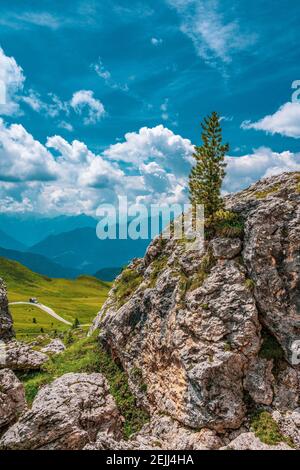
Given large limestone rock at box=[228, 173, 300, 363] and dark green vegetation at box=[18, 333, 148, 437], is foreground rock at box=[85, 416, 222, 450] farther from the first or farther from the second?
large limestone rock at box=[228, 173, 300, 363]

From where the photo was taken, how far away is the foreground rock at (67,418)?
30.4 metres

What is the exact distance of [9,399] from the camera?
3609 centimetres

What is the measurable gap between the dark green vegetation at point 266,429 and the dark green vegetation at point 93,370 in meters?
12.1

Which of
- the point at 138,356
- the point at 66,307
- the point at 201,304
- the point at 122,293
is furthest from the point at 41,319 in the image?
the point at 201,304

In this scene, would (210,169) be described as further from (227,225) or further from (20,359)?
(20,359)

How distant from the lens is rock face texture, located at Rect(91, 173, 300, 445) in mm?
31672

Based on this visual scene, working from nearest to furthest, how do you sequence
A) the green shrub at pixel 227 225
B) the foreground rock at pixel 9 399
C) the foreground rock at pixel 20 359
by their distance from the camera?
1. the foreground rock at pixel 9 399
2. the green shrub at pixel 227 225
3. the foreground rock at pixel 20 359

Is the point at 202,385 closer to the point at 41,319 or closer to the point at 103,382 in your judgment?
the point at 103,382

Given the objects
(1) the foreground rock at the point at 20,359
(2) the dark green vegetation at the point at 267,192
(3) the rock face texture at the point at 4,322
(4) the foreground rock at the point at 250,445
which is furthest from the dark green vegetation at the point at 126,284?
(4) the foreground rock at the point at 250,445

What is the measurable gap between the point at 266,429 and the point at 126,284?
3081 cm

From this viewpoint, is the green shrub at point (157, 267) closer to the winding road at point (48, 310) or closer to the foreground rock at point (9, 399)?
the foreground rock at point (9, 399)

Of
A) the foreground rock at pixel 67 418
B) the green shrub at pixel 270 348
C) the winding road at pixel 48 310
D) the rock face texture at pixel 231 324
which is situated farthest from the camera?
the winding road at pixel 48 310

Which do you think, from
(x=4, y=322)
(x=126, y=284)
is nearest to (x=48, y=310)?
(x=4, y=322)

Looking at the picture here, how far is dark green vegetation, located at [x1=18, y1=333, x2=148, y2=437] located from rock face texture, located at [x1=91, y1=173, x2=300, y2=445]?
57.3 inches
